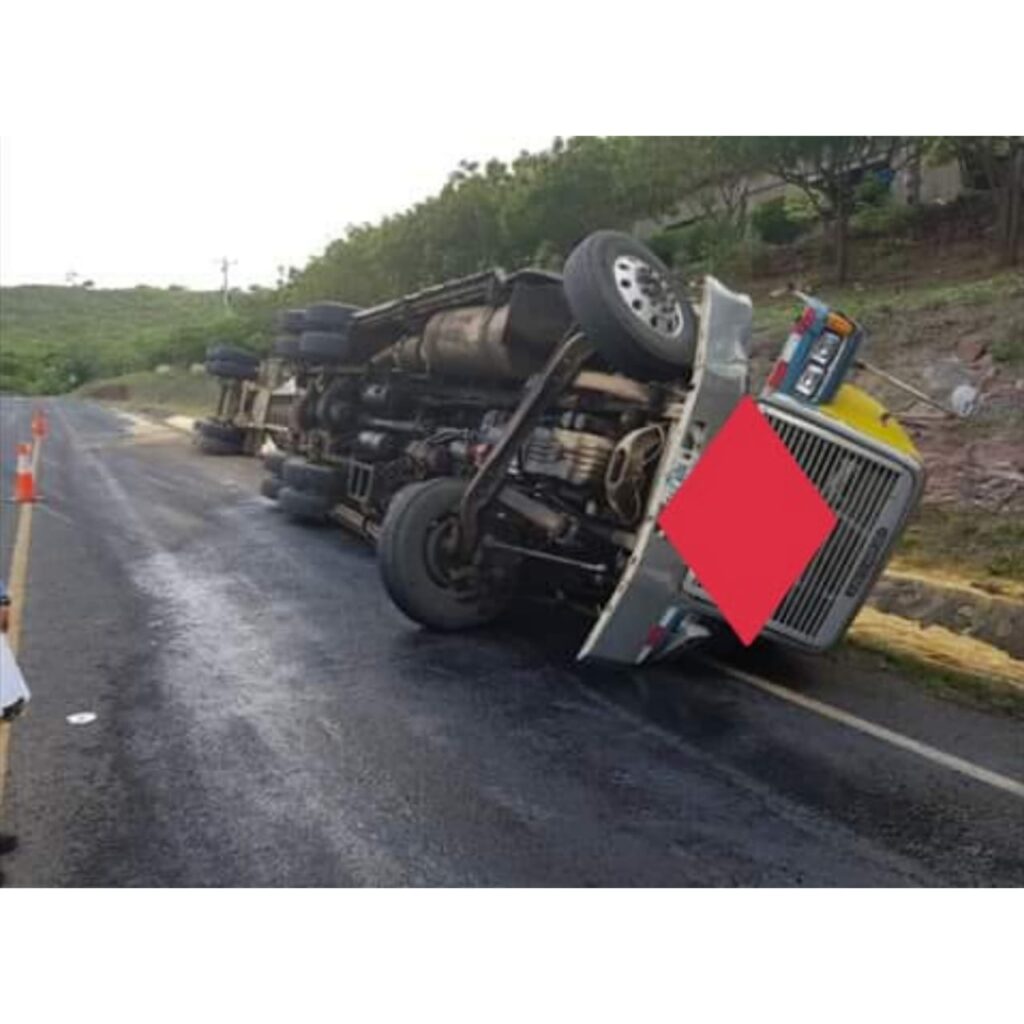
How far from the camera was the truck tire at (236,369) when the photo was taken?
1620cm

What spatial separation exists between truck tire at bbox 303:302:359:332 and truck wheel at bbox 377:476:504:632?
356 centimetres

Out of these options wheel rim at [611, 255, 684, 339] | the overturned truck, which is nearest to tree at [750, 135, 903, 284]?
the overturned truck

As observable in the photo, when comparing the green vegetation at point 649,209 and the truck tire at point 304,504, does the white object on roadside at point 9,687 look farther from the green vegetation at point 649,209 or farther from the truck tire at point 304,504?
the green vegetation at point 649,209

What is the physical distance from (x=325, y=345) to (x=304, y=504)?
5.02 ft

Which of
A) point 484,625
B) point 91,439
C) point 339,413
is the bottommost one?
point 91,439

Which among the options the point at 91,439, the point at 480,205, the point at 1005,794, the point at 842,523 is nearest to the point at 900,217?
the point at 480,205

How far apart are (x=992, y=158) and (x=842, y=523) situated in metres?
10.1

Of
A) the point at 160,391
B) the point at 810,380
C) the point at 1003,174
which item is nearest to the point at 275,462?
the point at 810,380

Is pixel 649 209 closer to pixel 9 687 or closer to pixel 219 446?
pixel 219 446

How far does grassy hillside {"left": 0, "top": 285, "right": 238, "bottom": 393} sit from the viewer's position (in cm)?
5306

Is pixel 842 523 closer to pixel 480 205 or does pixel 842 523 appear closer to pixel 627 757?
pixel 627 757

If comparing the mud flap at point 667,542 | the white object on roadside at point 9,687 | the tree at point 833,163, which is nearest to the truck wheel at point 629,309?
the mud flap at point 667,542

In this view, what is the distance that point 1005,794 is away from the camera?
151 inches

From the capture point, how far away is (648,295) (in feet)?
17.2
